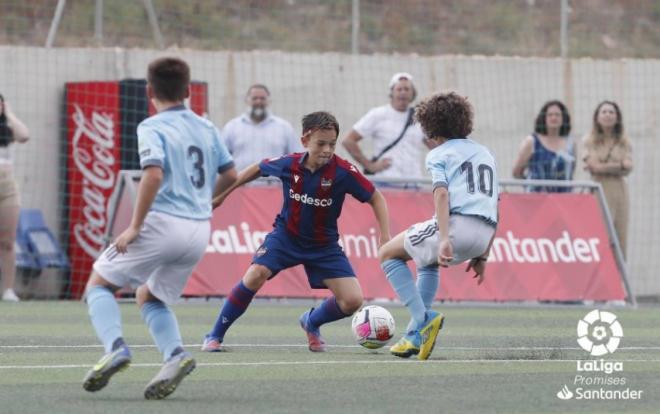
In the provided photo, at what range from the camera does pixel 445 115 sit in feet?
31.8

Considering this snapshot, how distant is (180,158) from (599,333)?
4617 mm

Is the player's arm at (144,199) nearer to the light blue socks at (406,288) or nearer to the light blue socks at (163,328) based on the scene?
the light blue socks at (163,328)

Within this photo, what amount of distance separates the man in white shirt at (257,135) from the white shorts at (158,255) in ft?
26.6

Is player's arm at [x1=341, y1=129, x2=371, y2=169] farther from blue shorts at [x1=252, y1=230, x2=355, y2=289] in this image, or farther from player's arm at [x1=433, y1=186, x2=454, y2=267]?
player's arm at [x1=433, y1=186, x2=454, y2=267]

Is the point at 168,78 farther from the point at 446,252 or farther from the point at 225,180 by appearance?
the point at 446,252

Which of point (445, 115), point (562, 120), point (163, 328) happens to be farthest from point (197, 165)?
point (562, 120)

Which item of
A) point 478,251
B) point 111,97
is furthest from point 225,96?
point 478,251

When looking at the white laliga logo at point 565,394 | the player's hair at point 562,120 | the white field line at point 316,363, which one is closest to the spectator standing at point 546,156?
the player's hair at point 562,120

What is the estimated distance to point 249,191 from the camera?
1571cm

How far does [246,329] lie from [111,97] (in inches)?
221

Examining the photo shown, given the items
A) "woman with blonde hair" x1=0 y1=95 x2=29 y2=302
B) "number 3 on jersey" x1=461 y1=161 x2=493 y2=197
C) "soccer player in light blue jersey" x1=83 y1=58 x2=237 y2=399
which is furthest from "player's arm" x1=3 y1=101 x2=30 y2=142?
"soccer player in light blue jersey" x1=83 y1=58 x2=237 y2=399

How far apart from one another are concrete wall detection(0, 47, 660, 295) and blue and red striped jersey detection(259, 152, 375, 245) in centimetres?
768

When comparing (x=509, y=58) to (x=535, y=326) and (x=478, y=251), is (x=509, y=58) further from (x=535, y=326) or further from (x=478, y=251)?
(x=478, y=251)

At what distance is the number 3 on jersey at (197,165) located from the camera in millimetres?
7633
